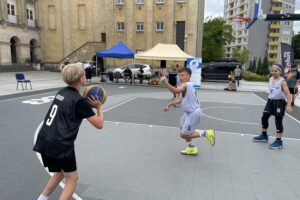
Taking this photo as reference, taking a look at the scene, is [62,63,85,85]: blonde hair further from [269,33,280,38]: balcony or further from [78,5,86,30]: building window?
Answer: [269,33,280,38]: balcony

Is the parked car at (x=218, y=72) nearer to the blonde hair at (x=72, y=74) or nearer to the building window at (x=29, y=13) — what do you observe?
the blonde hair at (x=72, y=74)

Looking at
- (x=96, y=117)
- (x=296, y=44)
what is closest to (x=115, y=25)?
(x=96, y=117)

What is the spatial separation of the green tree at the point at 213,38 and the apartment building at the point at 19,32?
90.2 feet

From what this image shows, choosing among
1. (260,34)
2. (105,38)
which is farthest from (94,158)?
(260,34)

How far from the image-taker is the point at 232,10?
87125 mm

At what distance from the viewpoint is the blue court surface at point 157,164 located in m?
3.78

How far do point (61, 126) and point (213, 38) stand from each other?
46699 millimetres

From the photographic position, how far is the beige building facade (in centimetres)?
2878

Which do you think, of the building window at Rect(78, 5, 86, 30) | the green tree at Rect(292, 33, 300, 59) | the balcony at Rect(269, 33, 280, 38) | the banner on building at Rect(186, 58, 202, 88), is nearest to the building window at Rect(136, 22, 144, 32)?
the building window at Rect(78, 5, 86, 30)

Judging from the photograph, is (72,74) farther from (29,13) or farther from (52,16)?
(29,13)

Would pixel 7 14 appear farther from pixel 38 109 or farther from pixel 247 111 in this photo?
pixel 247 111

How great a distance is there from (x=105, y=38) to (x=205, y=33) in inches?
793

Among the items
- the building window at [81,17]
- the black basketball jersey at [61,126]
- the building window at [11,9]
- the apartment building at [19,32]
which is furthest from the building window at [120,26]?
the black basketball jersey at [61,126]

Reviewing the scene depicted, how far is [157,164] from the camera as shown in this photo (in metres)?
4.79
